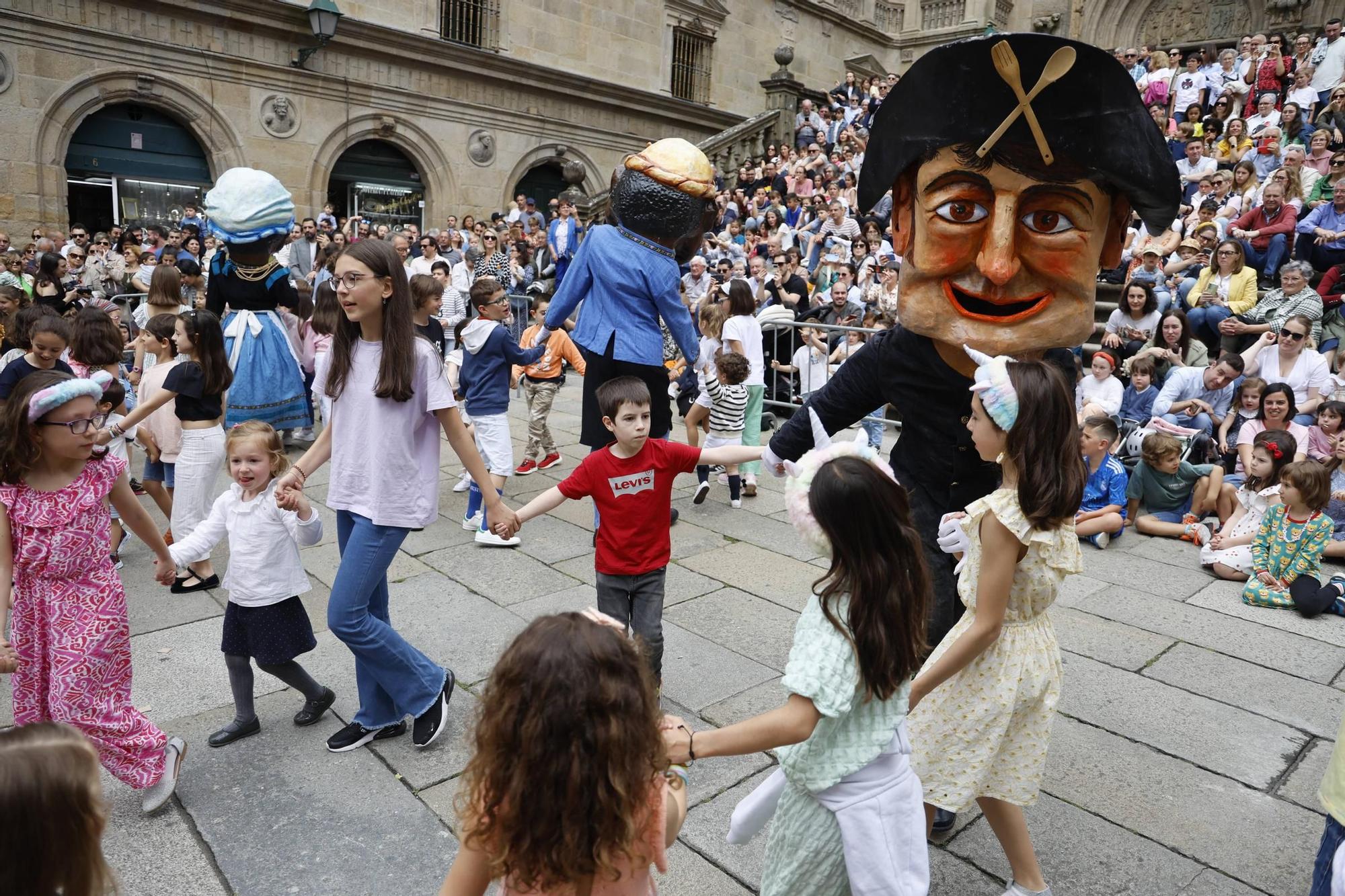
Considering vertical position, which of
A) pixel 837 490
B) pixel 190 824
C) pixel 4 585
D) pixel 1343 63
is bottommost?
pixel 190 824

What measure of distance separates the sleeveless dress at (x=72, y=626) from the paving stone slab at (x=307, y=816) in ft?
0.91

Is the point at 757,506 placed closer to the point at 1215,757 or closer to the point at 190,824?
the point at 1215,757

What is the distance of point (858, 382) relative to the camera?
307 cm

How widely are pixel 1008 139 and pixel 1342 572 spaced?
174 inches

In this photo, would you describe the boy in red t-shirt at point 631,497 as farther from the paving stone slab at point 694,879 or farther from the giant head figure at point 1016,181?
the giant head figure at point 1016,181

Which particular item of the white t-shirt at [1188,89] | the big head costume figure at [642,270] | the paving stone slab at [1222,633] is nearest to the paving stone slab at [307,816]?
the big head costume figure at [642,270]

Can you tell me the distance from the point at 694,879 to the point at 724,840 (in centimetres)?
20

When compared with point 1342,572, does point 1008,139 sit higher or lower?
higher

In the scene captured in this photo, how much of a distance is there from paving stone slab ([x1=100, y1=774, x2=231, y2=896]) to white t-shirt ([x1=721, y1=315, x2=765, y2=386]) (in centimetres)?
466

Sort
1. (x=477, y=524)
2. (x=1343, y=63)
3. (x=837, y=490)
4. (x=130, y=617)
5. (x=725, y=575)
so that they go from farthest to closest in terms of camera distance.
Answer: (x=1343, y=63), (x=477, y=524), (x=725, y=575), (x=130, y=617), (x=837, y=490)

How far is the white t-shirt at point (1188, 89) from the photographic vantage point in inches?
533

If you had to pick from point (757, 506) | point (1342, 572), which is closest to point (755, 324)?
point (757, 506)

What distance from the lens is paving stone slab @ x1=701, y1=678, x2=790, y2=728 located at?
3553 millimetres

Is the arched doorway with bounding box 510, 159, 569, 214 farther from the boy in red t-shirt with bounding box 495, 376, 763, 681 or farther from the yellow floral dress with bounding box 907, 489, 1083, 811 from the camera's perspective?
the yellow floral dress with bounding box 907, 489, 1083, 811
